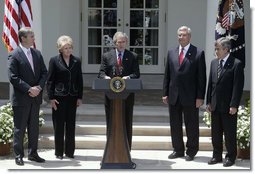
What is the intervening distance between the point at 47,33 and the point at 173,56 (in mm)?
6402

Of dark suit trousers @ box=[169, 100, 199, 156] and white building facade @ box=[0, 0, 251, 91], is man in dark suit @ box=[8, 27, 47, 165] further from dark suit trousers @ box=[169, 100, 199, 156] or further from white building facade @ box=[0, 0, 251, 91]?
white building facade @ box=[0, 0, 251, 91]

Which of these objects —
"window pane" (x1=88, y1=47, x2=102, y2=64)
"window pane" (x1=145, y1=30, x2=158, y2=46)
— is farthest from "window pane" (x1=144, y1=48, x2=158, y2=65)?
"window pane" (x1=88, y1=47, x2=102, y2=64)

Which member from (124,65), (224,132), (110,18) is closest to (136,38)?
(110,18)

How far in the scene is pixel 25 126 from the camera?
7.23 meters

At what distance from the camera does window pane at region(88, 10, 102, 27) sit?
13.9 m

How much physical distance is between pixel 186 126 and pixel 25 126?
225 centimetres

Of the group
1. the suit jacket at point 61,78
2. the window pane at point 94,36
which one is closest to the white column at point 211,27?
the suit jacket at point 61,78

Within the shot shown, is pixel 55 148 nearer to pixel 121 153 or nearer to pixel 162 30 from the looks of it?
pixel 121 153

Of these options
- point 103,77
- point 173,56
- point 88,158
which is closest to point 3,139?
point 88,158

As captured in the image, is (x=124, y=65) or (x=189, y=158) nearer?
(x=124, y=65)

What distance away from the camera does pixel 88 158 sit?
764 centimetres

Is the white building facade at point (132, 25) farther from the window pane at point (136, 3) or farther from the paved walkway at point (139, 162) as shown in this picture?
the paved walkway at point (139, 162)

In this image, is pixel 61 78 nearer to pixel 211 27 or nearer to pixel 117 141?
pixel 117 141

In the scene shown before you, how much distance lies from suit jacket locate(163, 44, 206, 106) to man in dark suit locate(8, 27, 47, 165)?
1.81 meters
